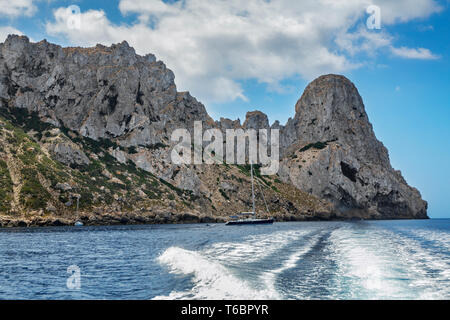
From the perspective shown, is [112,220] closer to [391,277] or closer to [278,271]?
[278,271]

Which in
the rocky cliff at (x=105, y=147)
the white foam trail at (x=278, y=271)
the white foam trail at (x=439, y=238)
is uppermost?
the rocky cliff at (x=105, y=147)

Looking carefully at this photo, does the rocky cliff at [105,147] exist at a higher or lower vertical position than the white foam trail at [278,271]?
higher

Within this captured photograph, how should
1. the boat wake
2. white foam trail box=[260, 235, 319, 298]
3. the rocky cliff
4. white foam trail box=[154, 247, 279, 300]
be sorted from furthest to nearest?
1. the rocky cliff
2. white foam trail box=[260, 235, 319, 298]
3. the boat wake
4. white foam trail box=[154, 247, 279, 300]

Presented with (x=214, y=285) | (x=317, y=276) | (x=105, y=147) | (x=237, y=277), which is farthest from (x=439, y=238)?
(x=105, y=147)

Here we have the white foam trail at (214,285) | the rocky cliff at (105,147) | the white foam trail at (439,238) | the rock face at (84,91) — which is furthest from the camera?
the rock face at (84,91)

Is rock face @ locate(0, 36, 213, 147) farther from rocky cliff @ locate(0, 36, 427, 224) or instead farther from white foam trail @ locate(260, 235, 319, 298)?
white foam trail @ locate(260, 235, 319, 298)

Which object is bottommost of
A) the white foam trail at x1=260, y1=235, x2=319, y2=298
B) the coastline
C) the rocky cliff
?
the coastline

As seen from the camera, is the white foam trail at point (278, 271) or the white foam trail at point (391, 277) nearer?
the white foam trail at point (391, 277)

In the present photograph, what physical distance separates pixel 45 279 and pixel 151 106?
170m

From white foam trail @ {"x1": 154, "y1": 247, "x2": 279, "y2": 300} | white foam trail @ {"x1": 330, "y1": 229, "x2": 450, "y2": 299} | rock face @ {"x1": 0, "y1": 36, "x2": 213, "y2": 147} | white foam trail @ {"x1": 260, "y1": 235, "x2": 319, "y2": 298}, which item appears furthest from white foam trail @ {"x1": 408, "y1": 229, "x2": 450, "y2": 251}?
rock face @ {"x1": 0, "y1": 36, "x2": 213, "y2": 147}

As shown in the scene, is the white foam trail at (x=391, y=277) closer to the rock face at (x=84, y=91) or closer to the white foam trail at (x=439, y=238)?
the white foam trail at (x=439, y=238)

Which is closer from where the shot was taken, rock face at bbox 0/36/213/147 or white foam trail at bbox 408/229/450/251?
white foam trail at bbox 408/229/450/251

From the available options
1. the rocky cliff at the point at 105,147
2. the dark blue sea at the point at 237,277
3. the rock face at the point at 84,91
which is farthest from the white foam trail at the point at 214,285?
the rock face at the point at 84,91
